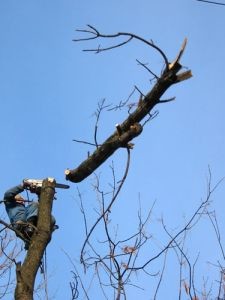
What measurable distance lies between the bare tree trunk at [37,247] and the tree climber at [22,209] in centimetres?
23

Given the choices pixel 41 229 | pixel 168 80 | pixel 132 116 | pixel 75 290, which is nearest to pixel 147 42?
pixel 168 80

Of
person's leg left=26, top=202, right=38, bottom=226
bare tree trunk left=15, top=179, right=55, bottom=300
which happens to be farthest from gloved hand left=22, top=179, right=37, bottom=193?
bare tree trunk left=15, top=179, right=55, bottom=300

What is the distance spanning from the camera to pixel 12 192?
496cm

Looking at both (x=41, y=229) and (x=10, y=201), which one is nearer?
(x=41, y=229)

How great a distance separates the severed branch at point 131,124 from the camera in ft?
10.9

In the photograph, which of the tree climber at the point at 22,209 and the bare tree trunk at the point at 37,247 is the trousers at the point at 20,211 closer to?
the tree climber at the point at 22,209

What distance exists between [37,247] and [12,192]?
1.38 meters

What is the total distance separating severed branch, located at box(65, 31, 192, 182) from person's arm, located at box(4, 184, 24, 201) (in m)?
0.84

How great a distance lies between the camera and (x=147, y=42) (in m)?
2.98

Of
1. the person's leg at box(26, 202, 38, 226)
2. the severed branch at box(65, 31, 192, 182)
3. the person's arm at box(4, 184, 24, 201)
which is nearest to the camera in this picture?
the severed branch at box(65, 31, 192, 182)

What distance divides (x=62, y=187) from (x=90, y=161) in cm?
70

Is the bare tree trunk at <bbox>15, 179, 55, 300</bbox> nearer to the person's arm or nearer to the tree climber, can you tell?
the tree climber

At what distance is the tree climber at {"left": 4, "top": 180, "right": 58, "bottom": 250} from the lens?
14.0 ft

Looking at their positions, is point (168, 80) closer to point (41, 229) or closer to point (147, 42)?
point (147, 42)
